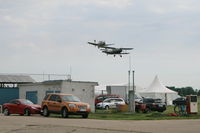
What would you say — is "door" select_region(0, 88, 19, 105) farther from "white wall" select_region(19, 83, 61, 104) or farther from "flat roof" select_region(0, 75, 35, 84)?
"flat roof" select_region(0, 75, 35, 84)

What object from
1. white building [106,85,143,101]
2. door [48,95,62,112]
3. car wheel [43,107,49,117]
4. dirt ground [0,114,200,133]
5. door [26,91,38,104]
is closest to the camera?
dirt ground [0,114,200,133]

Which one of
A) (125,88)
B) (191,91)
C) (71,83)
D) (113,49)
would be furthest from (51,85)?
(191,91)

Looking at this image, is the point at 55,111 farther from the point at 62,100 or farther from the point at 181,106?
the point at 181,106

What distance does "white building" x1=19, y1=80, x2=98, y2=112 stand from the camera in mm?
37350

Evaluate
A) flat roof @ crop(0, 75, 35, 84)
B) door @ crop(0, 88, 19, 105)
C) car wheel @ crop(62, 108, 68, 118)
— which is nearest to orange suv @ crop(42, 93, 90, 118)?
car wheel @ crop(62, 108, 68, 118)

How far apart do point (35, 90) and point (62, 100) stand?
11.7 m

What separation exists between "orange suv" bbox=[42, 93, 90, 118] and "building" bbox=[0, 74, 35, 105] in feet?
48.0

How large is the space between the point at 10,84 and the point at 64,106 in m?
20.4

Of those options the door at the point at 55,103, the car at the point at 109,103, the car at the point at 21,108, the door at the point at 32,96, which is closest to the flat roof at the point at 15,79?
the door at the point at 32,96

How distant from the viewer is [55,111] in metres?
29.0

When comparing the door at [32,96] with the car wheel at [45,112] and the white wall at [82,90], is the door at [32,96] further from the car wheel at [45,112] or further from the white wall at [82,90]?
the car wheel at [45,112]

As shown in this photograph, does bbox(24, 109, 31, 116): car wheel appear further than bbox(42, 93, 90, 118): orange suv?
Yes

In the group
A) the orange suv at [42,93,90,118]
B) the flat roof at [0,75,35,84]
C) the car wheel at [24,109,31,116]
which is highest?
the flat roof at [0,75,35,84]

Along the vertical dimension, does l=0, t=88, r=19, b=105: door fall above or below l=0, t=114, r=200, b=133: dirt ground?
above
